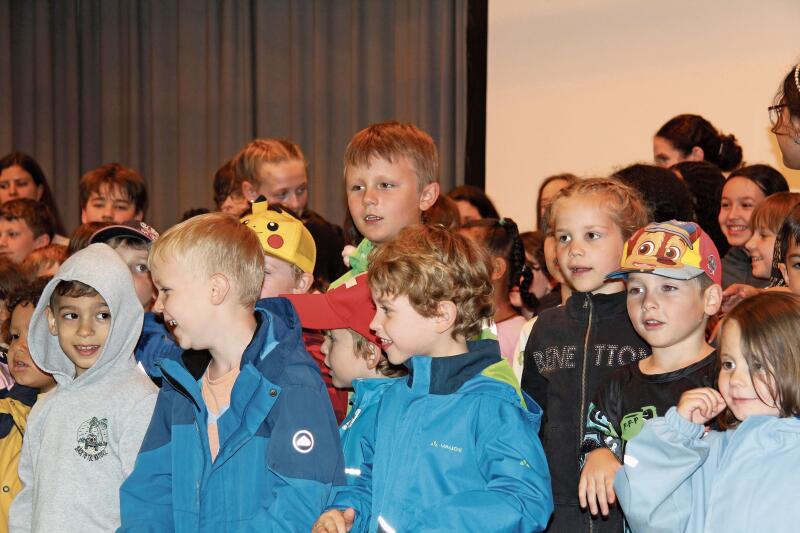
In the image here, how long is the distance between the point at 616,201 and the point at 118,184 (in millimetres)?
3294

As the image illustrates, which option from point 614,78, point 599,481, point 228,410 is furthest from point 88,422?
point 614,78

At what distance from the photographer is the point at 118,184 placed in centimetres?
534

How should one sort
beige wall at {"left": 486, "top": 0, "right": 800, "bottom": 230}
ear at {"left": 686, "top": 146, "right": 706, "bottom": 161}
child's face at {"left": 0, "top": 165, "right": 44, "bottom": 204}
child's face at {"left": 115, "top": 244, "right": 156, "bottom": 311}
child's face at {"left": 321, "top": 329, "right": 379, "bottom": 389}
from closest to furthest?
child's face at {"left": 321, "top": 329, "right": 379, "bottom": 389}
child's face at {"left": 115, "top": 244, "right": 156, "bottom": 311}
ear at {"left": 686, "top": 146, "right": 706, "bottom": 161}
beige wall at {"left": 486, "top": 0, "right": 800, "bottom": 230}
child's face at {"left": 0, "top": 165, "right": 44, "bottom": 204}

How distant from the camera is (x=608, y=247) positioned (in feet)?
9.78

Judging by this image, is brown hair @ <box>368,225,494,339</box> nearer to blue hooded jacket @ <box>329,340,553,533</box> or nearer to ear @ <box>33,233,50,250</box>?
blue hooded jacket @ <box>329,340,553,533</box>

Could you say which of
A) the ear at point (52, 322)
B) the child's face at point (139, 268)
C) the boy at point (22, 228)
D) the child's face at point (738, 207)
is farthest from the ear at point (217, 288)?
the boy at point (22, 228)

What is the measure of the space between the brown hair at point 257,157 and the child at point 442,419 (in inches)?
91.6

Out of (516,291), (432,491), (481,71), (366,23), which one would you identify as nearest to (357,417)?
(432,491)

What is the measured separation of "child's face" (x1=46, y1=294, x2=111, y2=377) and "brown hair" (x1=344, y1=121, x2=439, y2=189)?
1.04m

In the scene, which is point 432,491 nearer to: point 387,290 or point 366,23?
point 387,290

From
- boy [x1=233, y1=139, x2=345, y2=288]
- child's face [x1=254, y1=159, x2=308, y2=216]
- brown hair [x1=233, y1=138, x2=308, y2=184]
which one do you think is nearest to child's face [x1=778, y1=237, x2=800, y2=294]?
boy [x1=233, y1=139, x2=345, y2=288]

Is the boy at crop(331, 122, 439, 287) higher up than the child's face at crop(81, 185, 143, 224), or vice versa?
the boy at crop(331, 122, 439, 287)

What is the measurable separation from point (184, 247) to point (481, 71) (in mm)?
4342

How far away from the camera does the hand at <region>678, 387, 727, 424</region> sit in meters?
2.31
